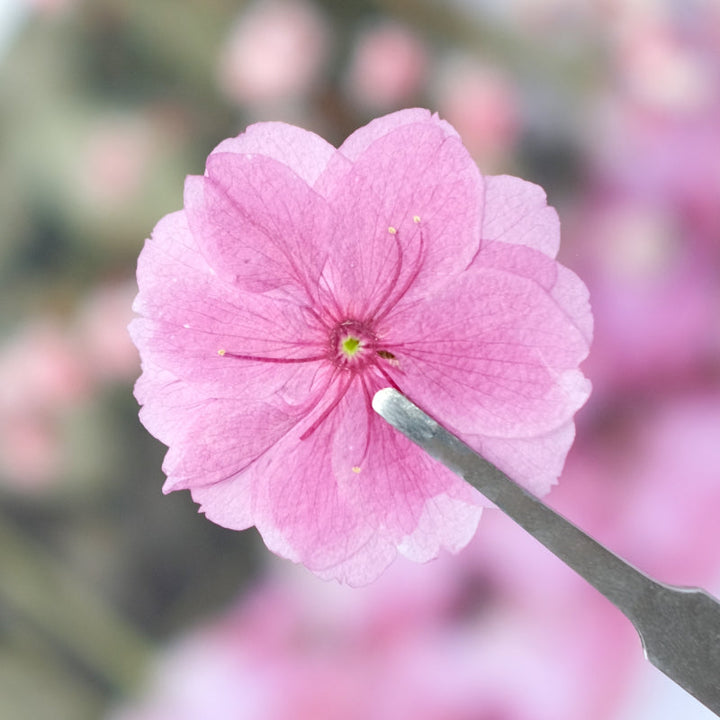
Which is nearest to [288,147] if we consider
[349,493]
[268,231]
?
[268,231]

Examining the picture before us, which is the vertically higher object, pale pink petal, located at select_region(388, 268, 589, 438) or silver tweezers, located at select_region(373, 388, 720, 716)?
pale pink petal, located at select_region(388, 268, 589, 438)

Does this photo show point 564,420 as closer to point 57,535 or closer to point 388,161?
point 388,161

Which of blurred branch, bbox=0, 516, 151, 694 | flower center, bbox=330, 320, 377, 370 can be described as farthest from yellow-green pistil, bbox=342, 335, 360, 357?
blurred branch, bbox=0, 516, 151, 694

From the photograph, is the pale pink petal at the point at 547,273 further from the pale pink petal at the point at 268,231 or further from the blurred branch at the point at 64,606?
the blurred branch at the point at 64,606

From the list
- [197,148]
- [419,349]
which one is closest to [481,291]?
[419,349]

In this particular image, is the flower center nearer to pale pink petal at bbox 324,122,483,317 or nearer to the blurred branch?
pale pink petal at bbox 324,122,483,317

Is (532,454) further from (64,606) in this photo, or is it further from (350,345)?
(64,606)
